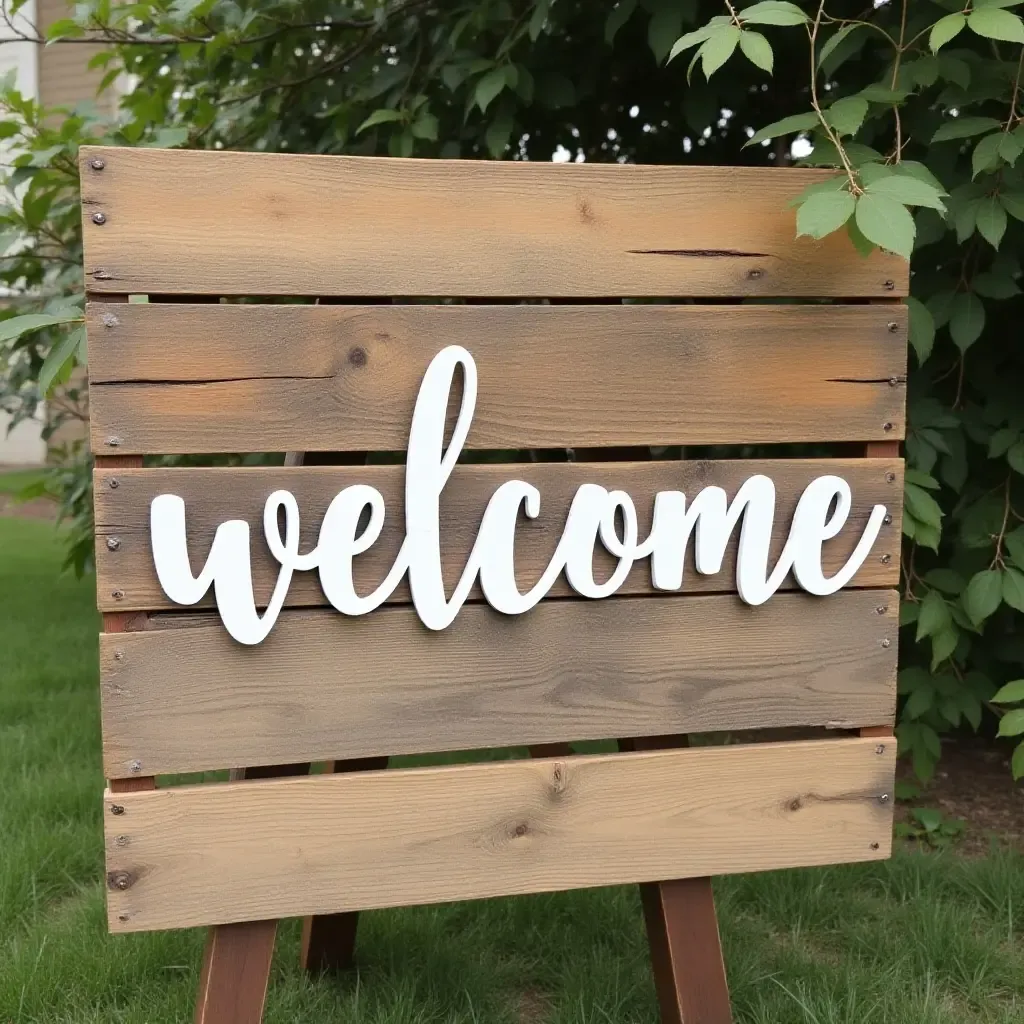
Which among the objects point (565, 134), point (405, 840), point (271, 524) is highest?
point (565, 134)

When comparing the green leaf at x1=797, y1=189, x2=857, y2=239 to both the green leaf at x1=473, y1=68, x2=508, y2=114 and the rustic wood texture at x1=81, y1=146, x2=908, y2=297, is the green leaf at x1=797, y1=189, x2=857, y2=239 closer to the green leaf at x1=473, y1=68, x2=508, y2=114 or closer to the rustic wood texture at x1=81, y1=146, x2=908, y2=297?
the rustic wood texture at x1=81, y1=146, x2=908, y2=297

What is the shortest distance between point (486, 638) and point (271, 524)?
1.09ft

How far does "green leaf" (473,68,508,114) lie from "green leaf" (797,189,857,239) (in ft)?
3.11

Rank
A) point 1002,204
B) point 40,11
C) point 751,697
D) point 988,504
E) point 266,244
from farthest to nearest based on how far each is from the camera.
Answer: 1. point 40,11
2. point 988,504
3. point 1002,204
4. point 751,697
5. point 266,244

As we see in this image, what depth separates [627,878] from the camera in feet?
5.46

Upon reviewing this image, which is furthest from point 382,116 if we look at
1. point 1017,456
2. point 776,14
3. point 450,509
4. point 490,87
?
point 1017,456

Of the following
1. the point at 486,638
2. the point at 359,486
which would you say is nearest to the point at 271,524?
the point at 359,486

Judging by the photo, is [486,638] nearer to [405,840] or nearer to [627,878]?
[405,840]

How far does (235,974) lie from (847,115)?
1.47 m

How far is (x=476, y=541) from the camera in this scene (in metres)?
1.56

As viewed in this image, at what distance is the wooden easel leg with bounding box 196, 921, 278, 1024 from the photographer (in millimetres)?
1540

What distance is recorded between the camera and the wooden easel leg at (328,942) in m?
2.06

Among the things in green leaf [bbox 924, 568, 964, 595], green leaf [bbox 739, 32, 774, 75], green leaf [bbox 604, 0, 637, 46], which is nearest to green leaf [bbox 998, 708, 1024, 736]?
green leaf [bbox 924, 568, 964, 595]

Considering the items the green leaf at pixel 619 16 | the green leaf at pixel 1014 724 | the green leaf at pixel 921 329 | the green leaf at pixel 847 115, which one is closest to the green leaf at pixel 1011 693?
the green leaf at pixel 1014 724
